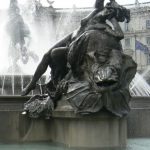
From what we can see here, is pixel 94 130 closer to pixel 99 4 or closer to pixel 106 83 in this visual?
pixel 106 83

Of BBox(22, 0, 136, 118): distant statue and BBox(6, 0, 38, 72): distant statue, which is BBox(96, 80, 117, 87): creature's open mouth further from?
BBox(6, 0, 38, 72): distant statue

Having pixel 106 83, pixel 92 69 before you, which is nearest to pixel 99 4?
pixel 92 69

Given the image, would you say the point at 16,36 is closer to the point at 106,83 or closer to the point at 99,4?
the point at 99,4

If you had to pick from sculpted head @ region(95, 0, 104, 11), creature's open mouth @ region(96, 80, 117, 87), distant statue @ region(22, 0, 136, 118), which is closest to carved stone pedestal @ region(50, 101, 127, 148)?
distant statue @ region(22, 0, 136, 118)

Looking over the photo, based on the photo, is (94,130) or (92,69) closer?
(94,130)

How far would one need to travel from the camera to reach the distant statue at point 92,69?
6648mm

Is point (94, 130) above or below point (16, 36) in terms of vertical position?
below

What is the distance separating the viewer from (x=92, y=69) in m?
6.87

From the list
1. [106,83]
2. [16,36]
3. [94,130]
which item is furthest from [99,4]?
[16,36]

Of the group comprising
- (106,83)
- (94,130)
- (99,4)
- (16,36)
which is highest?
(16,36)

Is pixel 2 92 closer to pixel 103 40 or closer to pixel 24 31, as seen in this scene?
pixel 103 40

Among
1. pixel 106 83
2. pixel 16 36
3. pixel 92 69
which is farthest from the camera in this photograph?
pixel 16 36

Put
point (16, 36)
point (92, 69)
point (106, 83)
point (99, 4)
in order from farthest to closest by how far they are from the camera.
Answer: point (16, 36) → point (99, 4) → point (92, 69) → point (106, 83)

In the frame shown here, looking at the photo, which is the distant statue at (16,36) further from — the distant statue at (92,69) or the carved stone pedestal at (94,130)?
the carved stone pedestal at (94,130)
